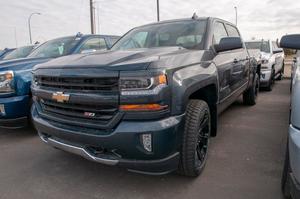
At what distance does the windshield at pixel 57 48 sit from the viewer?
5555 millimetres

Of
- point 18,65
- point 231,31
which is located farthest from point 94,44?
point 231,31

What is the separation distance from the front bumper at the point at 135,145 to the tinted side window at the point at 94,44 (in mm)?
3401

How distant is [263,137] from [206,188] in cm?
192

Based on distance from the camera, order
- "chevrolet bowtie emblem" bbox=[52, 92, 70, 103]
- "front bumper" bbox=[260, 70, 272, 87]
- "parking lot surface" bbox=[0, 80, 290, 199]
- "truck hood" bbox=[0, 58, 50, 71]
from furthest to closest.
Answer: "front bumper" bbox=[260, 70, 272, 87] < "truck hood" bbox=[0, 58, 50, 71] < "parking lot surface" bbox=[0, 80, 290, 199] < "chevrolet bowtie emblem" bbox=[52, 92, 70, 103]

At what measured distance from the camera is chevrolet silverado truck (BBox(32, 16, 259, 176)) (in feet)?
7.80

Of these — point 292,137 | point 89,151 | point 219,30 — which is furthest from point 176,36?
point 292,137

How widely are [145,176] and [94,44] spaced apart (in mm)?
3826

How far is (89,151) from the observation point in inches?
104

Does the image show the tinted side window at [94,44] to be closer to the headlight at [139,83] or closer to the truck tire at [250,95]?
the truck tire at [250,95]

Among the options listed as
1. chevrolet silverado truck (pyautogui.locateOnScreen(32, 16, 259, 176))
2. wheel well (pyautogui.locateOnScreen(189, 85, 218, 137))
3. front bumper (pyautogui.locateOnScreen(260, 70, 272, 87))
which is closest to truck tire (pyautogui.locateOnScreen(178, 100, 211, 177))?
chevrolet silverado truck (pyautogui.locateOnScreen(32, 16, 259, 176))

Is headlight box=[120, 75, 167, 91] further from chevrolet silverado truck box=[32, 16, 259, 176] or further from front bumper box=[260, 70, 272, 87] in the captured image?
front bumper box=[260, 70, 272, 87]

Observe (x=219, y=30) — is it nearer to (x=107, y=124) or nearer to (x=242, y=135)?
(x=242, y=135)

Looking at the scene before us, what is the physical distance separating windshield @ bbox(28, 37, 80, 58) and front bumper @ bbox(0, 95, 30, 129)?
4.93 ft

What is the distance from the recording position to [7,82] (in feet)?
13.8
